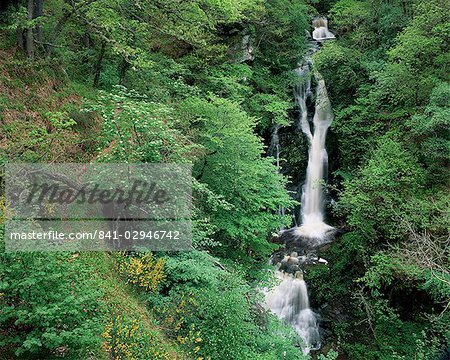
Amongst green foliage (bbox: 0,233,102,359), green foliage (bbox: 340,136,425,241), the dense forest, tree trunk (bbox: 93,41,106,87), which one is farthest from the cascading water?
tree trunk (bbox: 93,41,106,87)

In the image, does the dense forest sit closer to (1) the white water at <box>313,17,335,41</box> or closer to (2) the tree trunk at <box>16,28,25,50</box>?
(2) the tree trunk at <box>16,28,25,50</box>

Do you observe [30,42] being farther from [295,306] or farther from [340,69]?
[340,69]

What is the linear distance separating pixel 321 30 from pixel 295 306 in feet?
60.4

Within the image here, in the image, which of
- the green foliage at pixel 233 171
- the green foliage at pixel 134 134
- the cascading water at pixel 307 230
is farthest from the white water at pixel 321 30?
the green foliage at pixel 134 134

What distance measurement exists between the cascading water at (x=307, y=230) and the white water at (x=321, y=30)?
40 cm

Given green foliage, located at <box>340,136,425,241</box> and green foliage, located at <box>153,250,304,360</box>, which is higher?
green foliage, located at <box>340,136,425,241</box>

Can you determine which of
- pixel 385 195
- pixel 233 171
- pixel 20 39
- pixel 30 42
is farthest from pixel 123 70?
pixel 385 195

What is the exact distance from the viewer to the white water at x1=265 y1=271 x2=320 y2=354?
11852 mm

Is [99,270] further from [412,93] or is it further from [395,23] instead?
[395,23]

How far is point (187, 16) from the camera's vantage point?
12.0 meters

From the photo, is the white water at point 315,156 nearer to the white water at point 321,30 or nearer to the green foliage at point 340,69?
the green foliage at point 340,69

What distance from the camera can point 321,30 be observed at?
76.1 feet

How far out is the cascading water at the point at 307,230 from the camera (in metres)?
12.3

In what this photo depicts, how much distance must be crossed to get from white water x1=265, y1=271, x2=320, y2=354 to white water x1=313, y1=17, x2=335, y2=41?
1618 cm
